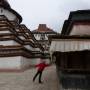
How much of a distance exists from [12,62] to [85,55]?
11.8 meters

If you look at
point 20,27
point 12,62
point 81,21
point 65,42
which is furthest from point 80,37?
point 20,27

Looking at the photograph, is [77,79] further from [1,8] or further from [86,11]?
[1,8]

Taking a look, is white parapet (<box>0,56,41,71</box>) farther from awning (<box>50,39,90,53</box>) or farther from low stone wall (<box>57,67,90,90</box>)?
awning (<box>50,39,90,53</box>)

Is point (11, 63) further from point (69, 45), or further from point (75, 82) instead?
point (69, 45)

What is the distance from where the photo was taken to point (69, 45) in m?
14.1

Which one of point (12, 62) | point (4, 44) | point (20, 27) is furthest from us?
point (20, 27)

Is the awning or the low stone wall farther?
the low stone wall

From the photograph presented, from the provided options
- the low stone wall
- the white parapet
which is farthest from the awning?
the white parapet

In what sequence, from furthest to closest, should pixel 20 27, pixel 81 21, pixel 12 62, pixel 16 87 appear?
pixel 20 27 < pixel 12 62 < pixel 81 21 < pixel 16 87

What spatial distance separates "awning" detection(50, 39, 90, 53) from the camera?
45.2 feet

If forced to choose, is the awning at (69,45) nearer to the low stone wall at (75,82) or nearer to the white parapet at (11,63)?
the low stone wall at (75,82)

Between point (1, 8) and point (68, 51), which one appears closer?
point (68, 51)

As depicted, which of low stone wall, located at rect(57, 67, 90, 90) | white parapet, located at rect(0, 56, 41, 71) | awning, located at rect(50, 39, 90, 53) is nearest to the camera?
awning, located at rect(50, 39, 90, 53)

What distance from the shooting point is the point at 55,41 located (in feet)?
46.9
